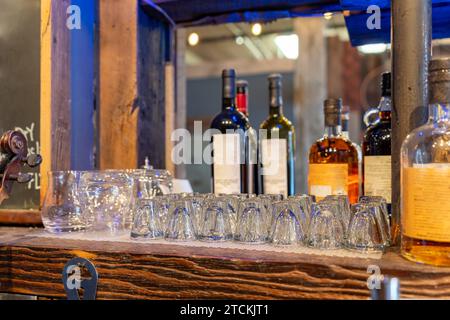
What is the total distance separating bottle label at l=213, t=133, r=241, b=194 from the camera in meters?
1.20

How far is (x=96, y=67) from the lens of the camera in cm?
147

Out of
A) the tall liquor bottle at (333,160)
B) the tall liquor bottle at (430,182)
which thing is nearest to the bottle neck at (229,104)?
the tall liquor bottle at (333,160)

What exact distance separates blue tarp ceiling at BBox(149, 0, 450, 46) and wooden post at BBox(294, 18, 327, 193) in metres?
2.27

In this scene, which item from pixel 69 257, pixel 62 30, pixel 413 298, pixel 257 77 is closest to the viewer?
pixel 413 298

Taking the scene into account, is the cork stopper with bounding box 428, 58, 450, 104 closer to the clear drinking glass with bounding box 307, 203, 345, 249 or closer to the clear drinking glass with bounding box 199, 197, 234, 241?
the clear drinking glass with bounding box 307, 203, 345, 249

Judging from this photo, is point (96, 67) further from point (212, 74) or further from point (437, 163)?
point (212, 74)

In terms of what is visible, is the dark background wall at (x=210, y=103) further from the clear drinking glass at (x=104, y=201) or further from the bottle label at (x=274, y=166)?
the clear drinking glass at (x=104, y=201)

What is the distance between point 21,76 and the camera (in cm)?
128

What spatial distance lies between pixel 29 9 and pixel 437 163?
42.5 inches

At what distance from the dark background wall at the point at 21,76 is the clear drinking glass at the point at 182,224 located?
0.49m

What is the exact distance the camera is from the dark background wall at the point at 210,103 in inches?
169

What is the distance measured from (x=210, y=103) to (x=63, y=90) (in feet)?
12.9
